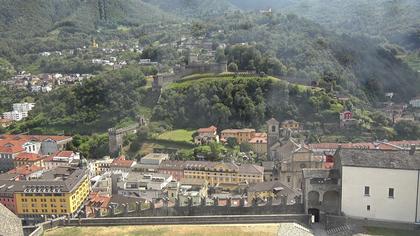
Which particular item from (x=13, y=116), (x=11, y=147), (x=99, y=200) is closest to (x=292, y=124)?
(x=99, y=200)

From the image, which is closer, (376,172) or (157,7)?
(376,172)

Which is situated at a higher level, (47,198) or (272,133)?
(272,133)

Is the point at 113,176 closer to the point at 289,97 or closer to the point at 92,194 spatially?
the point at 92,194

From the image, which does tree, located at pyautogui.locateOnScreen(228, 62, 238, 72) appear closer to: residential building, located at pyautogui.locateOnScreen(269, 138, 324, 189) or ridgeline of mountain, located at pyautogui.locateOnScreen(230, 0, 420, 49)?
ridgeline of mountain, located at pyautogui.locateOnScreen(230, 0, 420, 49)

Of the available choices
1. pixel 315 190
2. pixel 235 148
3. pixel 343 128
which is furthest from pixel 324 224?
pixel 343 128

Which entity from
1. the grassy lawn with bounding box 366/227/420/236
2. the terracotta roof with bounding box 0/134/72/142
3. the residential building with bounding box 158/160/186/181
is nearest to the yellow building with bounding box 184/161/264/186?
the residential building with bounding box 158/160/186/181

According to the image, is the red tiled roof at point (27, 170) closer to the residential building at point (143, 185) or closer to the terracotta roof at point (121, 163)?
the terracotta roof at point (121, 163)

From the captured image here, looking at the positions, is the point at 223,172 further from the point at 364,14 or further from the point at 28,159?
the point at 364,14
